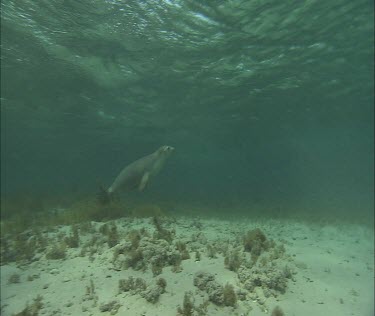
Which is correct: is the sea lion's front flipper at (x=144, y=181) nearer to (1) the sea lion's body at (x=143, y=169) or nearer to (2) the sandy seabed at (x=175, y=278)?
(1) the sea lion's body at (x=143, y=169)

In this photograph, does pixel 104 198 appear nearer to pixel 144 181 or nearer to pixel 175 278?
pixel 144 181

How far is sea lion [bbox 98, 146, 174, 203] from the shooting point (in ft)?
36.8

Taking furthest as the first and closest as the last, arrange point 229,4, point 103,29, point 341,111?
point 341,111 → point 103,29 → point 229,4

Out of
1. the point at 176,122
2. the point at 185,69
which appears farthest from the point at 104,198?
the point at 176,122

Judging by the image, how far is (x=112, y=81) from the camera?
23.5 metres

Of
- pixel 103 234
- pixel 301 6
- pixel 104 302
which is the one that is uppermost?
pixel 301 6

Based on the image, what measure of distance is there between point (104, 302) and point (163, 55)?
51.8 feet

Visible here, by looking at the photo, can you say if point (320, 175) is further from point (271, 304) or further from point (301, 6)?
point (271, 304)

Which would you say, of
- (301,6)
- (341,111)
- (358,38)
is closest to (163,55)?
(301,6)

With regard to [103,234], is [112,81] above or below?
above

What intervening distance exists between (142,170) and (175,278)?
5.09m

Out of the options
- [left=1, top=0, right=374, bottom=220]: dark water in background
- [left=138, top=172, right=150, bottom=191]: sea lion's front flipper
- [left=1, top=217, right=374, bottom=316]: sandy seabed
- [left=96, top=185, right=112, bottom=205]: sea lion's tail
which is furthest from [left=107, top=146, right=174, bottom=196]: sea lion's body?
[left=1, top=0, right=374, bottom=220]: dark water in background

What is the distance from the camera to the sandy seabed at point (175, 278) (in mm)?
6234

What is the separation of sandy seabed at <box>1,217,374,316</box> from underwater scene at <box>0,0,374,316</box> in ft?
0.13
